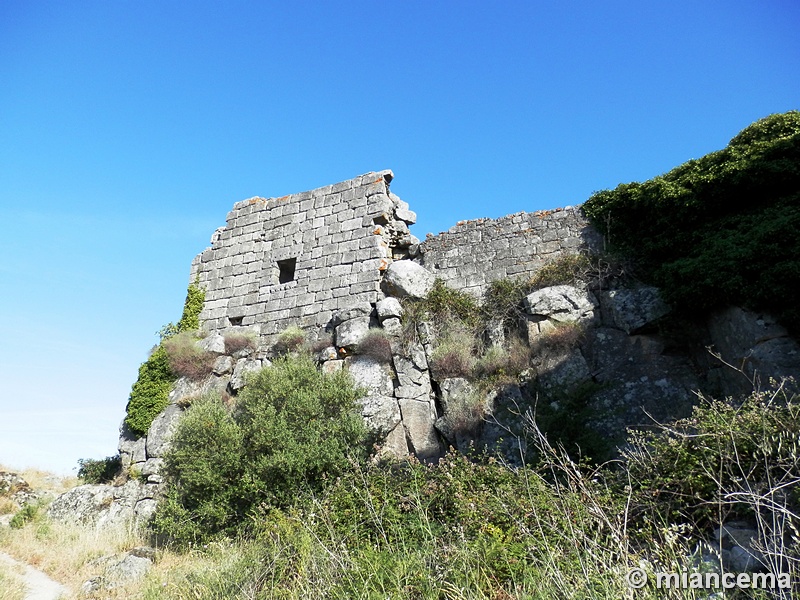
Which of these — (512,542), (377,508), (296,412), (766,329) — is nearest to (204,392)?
(296,412)

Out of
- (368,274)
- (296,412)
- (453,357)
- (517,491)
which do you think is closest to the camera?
(517,491)

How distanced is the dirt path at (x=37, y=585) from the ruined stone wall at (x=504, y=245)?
26.5ft

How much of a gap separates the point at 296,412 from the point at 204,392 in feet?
11.9

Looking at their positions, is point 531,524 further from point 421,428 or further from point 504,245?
point 504,245

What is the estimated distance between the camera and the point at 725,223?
31.8ft

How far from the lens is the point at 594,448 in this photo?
761cm

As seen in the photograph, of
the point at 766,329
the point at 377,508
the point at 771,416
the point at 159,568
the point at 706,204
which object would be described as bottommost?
the point at 159,568

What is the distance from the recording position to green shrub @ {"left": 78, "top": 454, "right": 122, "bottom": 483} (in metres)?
12.0

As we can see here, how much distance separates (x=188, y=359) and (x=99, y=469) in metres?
2.74

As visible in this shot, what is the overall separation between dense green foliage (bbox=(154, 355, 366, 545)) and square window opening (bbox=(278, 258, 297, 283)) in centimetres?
486

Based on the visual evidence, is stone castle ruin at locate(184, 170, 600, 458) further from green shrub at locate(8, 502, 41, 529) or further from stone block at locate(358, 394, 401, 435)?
green shrub at locate(8, 502, 41, 529)

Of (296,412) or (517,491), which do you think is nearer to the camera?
(517,491)

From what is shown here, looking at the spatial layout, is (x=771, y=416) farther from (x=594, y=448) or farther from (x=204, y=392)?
(x=204, y=392)

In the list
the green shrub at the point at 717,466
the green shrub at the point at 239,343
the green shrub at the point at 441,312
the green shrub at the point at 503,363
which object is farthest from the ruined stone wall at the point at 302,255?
the green shrub at the point at 717,466
